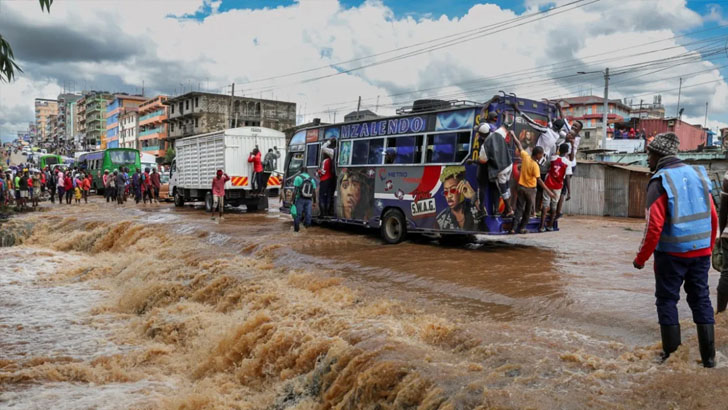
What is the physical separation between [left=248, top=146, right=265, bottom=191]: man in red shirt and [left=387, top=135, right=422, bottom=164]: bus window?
360 inches

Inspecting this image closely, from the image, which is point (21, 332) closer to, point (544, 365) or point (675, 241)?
point (544, 365)

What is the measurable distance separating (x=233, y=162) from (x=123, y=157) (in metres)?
20.1

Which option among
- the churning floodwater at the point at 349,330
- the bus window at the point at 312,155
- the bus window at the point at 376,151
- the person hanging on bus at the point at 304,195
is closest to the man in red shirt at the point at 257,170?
the bus window at the point at 312,155

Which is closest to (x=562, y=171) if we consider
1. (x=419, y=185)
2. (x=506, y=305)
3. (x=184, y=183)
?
(x=419, y=185)

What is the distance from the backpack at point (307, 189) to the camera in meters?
12.8

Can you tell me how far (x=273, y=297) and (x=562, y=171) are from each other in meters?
5.96

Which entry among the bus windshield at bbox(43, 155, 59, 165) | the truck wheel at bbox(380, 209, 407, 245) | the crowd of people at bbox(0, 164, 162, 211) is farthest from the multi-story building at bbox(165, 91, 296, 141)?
the truck wheel at bbox(380, 209, 407, 245)

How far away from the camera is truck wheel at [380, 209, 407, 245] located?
11.4 m

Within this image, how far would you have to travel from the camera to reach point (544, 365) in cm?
438

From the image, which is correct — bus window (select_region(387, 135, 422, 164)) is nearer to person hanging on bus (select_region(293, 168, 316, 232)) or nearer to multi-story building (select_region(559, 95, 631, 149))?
person hanging on bus (select_region(293, 168, 316, 232))

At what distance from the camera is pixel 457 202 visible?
1005cm

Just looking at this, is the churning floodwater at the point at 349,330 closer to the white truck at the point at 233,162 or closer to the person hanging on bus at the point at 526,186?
the person hanging on bus at the point at 526,186

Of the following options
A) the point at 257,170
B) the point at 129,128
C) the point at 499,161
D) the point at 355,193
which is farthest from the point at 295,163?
the point at 129,128

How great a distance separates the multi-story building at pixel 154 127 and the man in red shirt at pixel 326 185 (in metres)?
63.2
